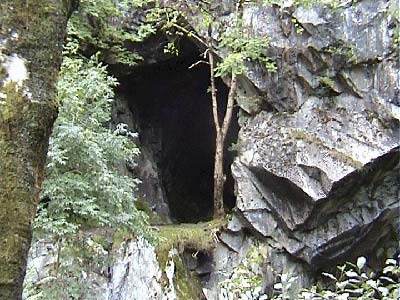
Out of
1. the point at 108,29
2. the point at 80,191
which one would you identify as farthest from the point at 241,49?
the point at 80,191

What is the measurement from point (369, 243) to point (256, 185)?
149 cm

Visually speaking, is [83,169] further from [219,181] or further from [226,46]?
[226,46]

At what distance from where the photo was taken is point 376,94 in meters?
5.79

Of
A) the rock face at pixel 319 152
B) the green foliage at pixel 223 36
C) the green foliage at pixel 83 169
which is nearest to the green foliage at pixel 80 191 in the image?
the green foliage at pixel 83 169

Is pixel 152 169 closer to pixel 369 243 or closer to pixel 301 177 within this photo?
pixel 301 177

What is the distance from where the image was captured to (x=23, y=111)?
88 centimetres

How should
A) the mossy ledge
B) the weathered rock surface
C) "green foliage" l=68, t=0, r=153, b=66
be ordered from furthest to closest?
"green foliage" l=68, t=0, r=153, b=66
the mossy ledge
the weathered rock surface

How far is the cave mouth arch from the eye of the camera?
7.94 m

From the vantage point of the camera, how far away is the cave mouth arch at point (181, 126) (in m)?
7.94

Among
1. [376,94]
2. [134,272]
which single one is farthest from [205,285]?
[376,94]

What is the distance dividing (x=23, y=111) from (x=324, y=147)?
5.12 m

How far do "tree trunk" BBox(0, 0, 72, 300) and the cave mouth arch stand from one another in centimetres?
670

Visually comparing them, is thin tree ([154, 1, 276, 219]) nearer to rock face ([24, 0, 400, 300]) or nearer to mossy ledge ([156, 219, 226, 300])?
rock face ([24, 0, 400, 300])

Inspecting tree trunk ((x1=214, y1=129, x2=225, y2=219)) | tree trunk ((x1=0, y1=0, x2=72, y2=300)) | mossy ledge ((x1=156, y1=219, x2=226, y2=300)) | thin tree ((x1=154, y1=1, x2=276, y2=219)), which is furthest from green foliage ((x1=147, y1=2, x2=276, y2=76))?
tree trunk ((x1=0, y1=0, x2=72, y2=300))
